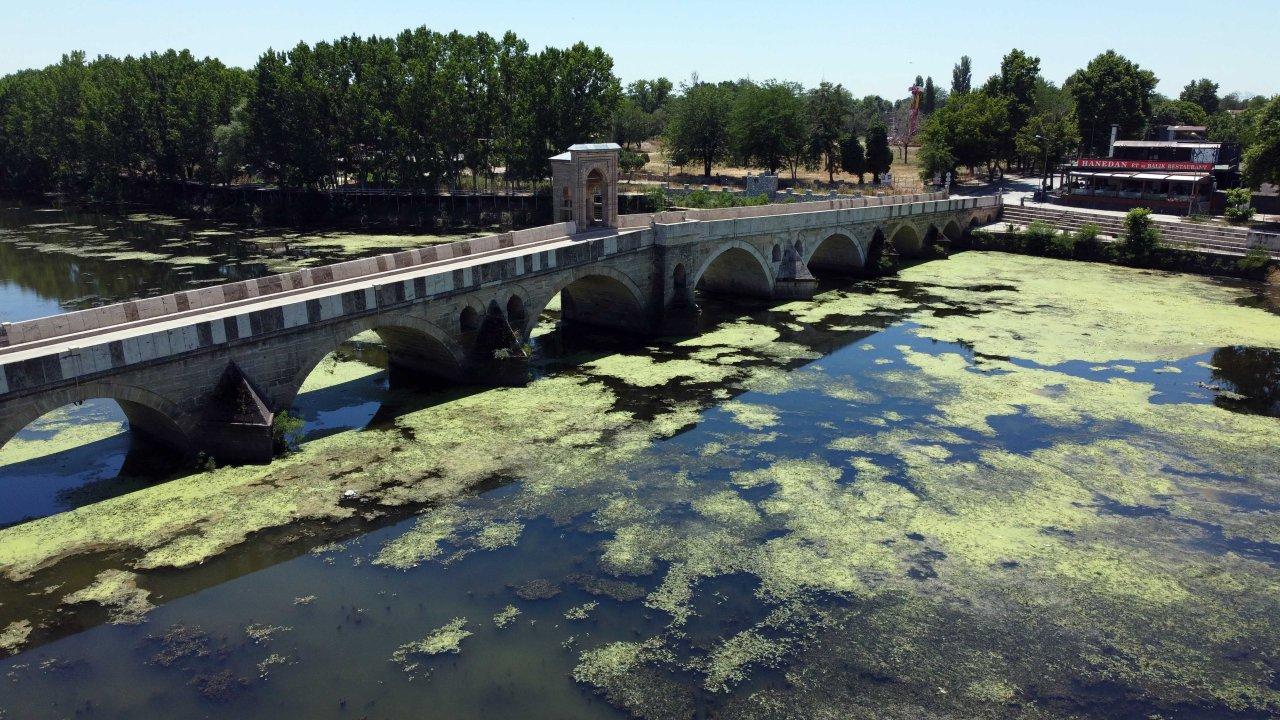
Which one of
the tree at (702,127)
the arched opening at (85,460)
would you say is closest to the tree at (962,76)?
the tree at (702,127)

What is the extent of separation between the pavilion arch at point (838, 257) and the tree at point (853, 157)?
104ft

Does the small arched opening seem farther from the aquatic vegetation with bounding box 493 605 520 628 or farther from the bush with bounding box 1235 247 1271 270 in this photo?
the bush with bounding box 1235 247 1271 270

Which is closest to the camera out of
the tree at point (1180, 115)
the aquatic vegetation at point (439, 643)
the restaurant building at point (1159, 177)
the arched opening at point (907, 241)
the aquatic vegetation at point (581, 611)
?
the aquatic vegetation at point (439, 643)

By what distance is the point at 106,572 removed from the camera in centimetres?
1503

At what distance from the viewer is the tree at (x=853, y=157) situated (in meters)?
73.2

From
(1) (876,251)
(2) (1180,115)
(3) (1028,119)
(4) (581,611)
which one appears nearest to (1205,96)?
(2) (1180,115)

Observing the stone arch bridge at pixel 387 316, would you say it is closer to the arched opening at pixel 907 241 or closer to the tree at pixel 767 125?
the arched opening at pixel 907 241

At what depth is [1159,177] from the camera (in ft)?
180

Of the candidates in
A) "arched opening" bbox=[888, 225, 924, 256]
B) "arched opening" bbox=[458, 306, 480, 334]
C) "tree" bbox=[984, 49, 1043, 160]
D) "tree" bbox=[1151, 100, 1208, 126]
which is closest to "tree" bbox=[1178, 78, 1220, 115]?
"tree" bbox=[1151, 100, 1208, 126]

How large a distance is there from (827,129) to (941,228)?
102ft

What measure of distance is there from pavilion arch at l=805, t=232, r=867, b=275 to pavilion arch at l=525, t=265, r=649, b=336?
14.7 m

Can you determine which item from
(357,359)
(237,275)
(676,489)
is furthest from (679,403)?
(237,275)

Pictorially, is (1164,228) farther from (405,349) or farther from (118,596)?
(118,596)

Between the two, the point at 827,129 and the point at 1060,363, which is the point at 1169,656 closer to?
the point at 1060,363
